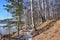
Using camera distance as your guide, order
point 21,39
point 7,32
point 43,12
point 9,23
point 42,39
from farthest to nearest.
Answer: point 43,12 < point 7,32 < point 9,23 < point 21,39 < point 42,39

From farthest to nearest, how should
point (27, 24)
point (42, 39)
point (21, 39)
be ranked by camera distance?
point (27, 24), point (21, 39), point (42, 39)

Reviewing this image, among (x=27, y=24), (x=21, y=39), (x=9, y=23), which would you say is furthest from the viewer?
(x=27, y=24)

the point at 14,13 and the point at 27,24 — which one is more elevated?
the point at 14,13

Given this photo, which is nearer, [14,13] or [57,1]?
[14,13]

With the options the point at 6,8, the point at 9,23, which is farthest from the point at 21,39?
the point at 6,8

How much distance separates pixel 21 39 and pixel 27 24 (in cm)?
710

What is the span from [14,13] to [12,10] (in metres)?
0.40

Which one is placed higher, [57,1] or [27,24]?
[57,1]

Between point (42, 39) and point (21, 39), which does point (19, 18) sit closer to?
point (21, 39)

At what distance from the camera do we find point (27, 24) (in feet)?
77.8

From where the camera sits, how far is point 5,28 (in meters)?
18.3

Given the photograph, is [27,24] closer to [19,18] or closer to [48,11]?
[48,11]

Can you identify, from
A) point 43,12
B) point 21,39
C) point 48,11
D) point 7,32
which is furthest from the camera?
point 48,11

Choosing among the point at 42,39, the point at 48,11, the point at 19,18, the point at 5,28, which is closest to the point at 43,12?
the point at 48,11
